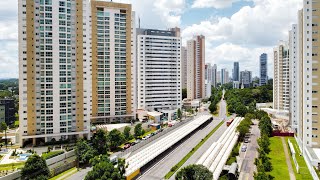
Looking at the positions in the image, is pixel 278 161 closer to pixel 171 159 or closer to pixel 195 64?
pixel 171 159

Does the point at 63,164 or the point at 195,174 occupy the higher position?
the point at 195,174

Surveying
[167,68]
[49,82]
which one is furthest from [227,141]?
[167,68]

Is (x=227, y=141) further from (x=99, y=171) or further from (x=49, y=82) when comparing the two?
(x=49, y=82)

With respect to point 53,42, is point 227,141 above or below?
below

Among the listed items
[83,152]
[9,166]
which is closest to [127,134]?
[83,152]

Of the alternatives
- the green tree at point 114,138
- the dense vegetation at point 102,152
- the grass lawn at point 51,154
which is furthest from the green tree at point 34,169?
the green tree at point 114,138

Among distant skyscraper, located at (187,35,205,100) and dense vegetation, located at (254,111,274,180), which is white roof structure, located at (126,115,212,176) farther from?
distant skyscraper, located at (187,35,205,100)
